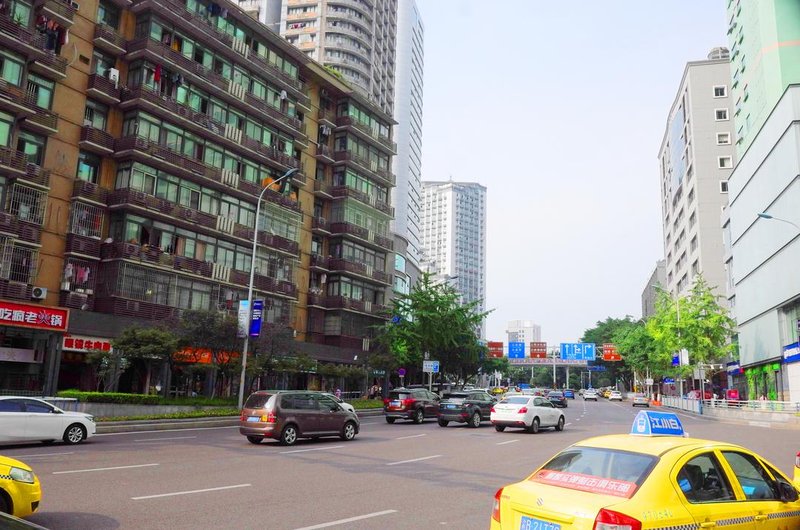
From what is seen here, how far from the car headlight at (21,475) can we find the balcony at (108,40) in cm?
3230

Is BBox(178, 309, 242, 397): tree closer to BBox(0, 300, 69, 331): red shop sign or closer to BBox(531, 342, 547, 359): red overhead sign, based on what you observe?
BBox(0, 300, 69, 331): red shop sign

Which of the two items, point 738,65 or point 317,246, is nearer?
point 317,246

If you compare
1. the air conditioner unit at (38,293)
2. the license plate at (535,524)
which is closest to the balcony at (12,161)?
the air conditioner unit at (38,293)

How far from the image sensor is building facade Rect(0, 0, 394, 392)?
98.9 feet

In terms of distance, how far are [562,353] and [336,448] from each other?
69.0m

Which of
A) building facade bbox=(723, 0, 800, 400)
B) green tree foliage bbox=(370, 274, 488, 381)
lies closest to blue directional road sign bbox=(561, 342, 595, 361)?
building facade bbox=(723, 0, 800, 400)

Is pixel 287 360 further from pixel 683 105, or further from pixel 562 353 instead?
pixel 683 105

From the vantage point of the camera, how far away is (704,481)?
5.68m

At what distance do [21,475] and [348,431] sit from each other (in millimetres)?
13645

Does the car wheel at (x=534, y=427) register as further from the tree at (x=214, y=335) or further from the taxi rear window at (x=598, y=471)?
the taxi rear window at (x=598, y=471)

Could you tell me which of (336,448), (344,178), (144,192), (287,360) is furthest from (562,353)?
(336,448)

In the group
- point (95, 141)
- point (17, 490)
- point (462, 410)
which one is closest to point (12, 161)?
point (95, 141)

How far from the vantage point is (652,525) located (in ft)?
16.3

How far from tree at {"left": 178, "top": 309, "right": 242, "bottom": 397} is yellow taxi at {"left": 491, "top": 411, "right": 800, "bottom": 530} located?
85.4 ft
